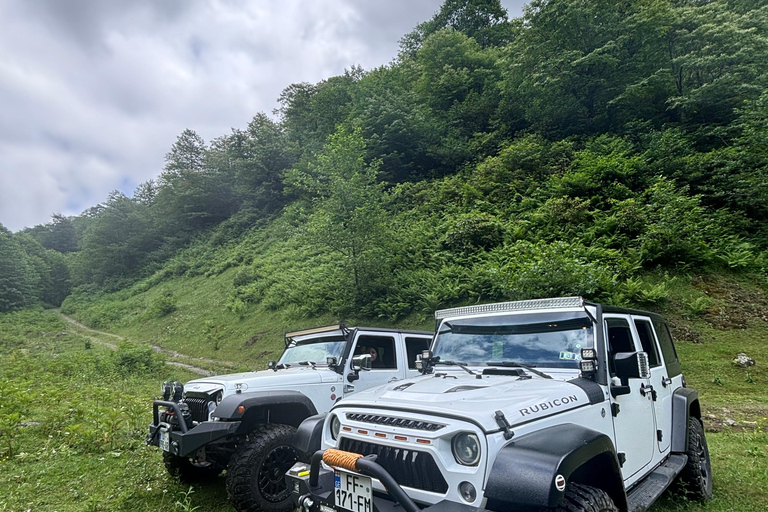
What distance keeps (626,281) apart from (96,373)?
16264 mm

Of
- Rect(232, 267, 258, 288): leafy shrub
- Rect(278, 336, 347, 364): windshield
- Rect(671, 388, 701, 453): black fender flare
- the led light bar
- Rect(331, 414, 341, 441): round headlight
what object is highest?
Rect(232, 267, 258, 288): leafy shrub

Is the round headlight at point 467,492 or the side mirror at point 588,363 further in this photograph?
the side mirror at point 588,363

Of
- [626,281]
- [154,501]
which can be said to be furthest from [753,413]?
[154,501]

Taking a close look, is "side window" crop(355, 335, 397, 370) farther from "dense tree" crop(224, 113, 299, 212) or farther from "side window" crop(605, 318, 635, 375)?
"dense tree" crop(224, 113, 299, 212)

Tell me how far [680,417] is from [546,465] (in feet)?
10.3

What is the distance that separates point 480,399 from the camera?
2744mm

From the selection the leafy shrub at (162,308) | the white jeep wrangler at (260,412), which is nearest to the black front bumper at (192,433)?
the white jeep wrangler at (260,412)

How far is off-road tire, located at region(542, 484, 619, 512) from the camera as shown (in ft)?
7.55

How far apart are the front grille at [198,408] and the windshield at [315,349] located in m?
1.55

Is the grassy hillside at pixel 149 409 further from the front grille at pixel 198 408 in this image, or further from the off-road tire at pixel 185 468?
the front grille at pixel 198 408

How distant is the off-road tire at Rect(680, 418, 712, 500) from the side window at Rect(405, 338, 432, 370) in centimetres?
338

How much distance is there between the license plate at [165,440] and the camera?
454 centimetres

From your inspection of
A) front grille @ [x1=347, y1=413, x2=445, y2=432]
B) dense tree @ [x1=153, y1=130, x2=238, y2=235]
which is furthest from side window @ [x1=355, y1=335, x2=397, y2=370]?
dense tree @ [x1=153, y1=130, x2=238, y2=235]

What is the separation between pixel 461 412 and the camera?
8.21 feet
